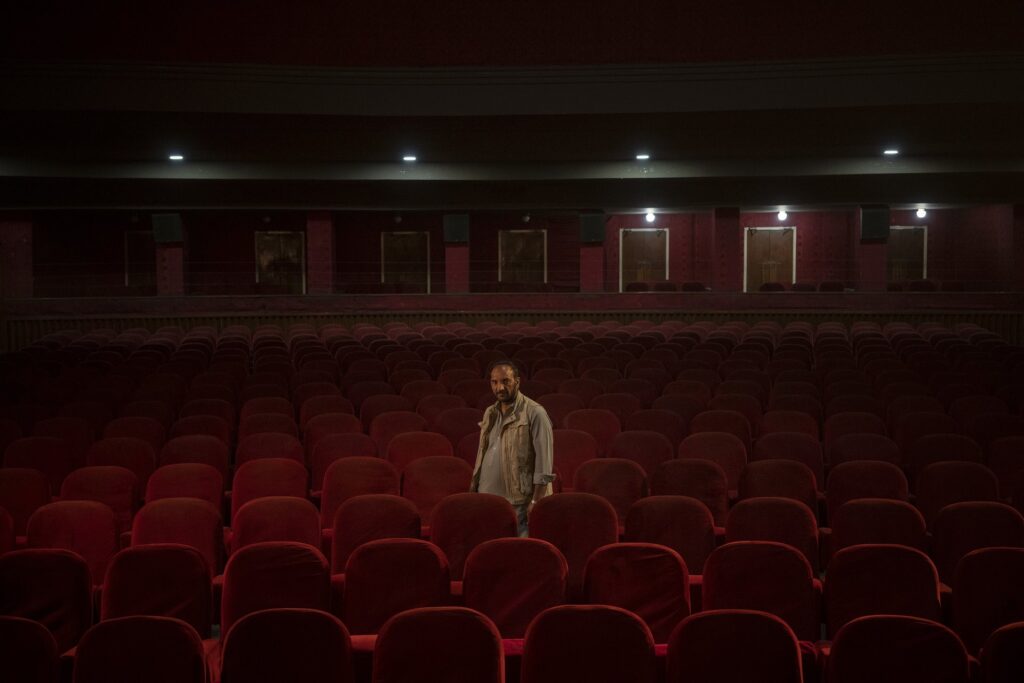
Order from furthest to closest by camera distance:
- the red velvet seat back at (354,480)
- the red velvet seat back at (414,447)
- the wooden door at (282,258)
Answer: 1. the wooden door at (282,258)
2. the red velvet seat back at (414,447)
3. the red velvet seat back at (354,480)

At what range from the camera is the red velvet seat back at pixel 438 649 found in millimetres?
4285

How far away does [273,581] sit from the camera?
5.34 metres

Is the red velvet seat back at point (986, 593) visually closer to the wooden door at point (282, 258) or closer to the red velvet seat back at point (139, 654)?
the red velvet seat back at point (139, 654)

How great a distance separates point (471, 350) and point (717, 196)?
11.1m

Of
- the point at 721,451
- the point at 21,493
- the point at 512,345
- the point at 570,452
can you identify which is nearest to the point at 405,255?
the point at 512,345

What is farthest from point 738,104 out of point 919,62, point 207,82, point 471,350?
point 207,82

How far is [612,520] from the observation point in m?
6.28

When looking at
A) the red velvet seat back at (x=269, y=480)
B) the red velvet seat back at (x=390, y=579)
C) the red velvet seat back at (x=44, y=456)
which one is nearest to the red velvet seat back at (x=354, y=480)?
the red velvet seat back at (x=269, y=480)

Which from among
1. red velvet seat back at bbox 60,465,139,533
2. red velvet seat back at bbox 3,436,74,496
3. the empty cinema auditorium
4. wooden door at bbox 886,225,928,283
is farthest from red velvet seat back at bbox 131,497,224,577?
wooden door at bbox 886,225,928,283

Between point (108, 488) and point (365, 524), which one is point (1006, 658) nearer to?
point (365, 524)

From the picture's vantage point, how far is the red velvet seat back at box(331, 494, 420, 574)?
6402 millimetres

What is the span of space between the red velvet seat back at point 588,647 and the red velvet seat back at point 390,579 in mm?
1104

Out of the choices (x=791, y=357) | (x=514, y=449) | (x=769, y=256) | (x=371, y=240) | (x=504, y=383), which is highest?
(x=371, y=240)

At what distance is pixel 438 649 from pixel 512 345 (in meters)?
10.7
